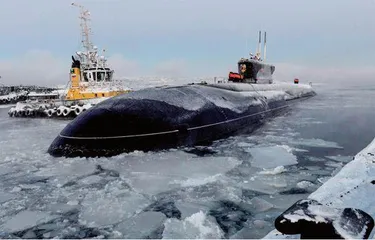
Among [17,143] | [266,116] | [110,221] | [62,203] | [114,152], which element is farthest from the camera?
[266,116]

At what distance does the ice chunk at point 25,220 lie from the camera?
3.74 m

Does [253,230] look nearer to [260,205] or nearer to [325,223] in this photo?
[260,205]

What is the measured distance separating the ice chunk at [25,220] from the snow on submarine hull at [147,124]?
2.90 meters

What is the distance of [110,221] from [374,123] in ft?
40.6

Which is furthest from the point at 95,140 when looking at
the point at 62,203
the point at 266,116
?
the point at 266,116

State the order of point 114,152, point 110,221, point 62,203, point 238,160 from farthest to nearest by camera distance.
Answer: point 114,152 → point 238,160 → point 62,203 → point 110,221

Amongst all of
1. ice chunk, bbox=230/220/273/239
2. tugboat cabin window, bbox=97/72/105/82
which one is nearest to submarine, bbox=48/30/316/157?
ice chunk, bbox=230/220/273/239

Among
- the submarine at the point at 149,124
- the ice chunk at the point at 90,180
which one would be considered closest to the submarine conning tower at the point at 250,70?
the submarine at the point at 149,124

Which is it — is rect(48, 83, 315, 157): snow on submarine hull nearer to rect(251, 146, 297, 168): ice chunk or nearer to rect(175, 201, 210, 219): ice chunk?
rect(251, 146, 297, 168): ice chunk

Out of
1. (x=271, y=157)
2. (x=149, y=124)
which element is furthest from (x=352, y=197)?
(x=149, y=124)

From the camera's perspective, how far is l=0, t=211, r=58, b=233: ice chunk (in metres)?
3.74

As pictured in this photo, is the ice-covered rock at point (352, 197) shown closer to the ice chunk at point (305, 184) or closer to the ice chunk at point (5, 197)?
the ice chunk at point (305, 184)

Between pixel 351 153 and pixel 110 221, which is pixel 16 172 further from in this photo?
pixel 351 153

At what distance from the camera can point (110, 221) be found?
3.82 metres
